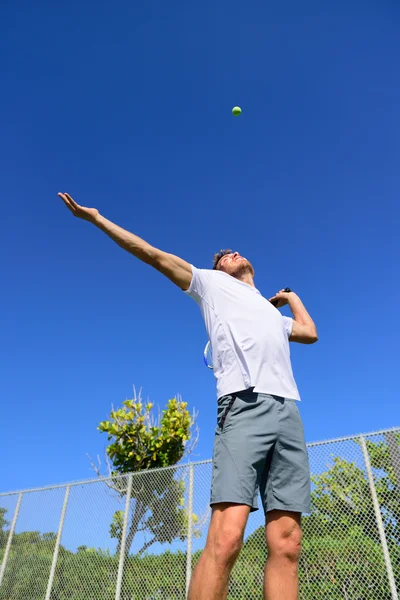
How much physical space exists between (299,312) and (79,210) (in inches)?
47.4

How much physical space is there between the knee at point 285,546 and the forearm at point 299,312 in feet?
3.27

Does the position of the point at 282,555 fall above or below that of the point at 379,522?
below

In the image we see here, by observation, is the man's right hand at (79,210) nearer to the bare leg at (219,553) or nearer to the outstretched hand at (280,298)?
the outstretched hand at (280,298)

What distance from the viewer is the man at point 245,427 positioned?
1255mm

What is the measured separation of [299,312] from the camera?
2.20m

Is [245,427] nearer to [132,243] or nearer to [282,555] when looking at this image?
[282,555]

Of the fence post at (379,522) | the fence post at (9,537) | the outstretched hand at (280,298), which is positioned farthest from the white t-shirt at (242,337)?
Result: the fence post at (9,537)

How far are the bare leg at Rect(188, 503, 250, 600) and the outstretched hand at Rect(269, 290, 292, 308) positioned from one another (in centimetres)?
125

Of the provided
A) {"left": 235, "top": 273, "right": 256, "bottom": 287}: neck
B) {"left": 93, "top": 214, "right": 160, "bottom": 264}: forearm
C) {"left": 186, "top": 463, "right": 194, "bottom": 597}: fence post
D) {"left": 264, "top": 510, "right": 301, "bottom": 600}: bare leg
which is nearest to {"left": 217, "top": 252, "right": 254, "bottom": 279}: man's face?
{"left": 235, "top": 273, "right": 256, "bottom": 287}: neck

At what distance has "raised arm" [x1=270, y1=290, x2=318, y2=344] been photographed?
80.3 inches

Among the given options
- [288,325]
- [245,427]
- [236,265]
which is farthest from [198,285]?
[245,427]

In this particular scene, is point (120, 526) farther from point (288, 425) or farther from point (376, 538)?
point (288, 425)

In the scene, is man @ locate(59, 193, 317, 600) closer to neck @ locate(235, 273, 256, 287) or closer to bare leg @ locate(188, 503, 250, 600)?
bare leg @ locate(188, 503, 250, 600)

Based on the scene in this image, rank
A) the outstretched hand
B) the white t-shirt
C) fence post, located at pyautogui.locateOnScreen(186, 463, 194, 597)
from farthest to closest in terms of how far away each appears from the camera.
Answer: fence post, located at pyautogui.locateOnScreen(186, 463, 194, 597) < the outstretched hand < the white t-shirt
